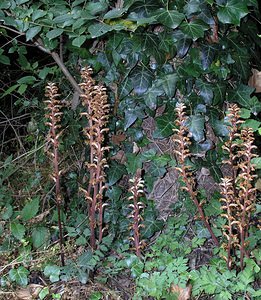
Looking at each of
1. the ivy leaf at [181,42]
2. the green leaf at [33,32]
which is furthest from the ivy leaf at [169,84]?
the green leaf at [33,32]

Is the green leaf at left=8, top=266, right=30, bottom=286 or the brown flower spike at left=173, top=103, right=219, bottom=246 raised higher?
the brown flower spike at left=173, top=103, right=219, bottom=246

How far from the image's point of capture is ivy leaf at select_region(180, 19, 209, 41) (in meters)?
2.10

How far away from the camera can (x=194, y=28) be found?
6.92 feet

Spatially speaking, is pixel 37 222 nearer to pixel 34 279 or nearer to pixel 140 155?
pixel 34 279

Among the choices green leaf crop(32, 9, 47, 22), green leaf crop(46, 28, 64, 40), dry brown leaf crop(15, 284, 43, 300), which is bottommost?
dry brown leaf crop(15, 284, 43, 300)

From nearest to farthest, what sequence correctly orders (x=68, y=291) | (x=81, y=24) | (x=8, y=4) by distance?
(x=81, y=24), (x=68, y=291), (x=8, y=4)

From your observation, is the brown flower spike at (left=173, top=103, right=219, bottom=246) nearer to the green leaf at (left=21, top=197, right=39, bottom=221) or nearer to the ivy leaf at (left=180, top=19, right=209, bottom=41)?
the ivy leaf at (left=180, top=19, right=209, bottom=41)

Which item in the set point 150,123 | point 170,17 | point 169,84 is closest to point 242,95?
point 169,84

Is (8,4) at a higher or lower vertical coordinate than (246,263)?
higher

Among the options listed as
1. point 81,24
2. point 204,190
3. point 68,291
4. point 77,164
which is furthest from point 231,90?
point 68,291

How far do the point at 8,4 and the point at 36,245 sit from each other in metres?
1.26

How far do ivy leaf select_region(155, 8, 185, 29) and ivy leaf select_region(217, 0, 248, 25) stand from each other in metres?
0.20

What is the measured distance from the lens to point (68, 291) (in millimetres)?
2193

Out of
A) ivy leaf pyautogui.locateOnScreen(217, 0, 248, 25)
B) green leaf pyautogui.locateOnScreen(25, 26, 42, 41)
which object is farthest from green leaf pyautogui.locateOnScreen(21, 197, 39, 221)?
ivy leaf pyautogui.locateOnScreen(217, 0, 248, 25)
